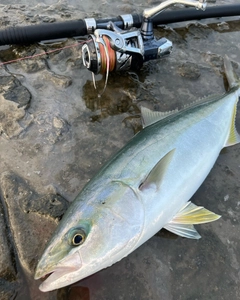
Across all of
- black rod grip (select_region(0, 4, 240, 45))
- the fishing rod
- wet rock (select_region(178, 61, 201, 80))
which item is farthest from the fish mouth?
black rod grip (select_region(0, 4, 240, 45))

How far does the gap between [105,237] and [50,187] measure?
32.5 inches

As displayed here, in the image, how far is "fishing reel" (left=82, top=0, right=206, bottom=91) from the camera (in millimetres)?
2873

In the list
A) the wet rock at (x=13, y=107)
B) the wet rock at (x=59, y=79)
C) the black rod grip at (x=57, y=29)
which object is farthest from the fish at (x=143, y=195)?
the black rod grip at (x=57, y=29)

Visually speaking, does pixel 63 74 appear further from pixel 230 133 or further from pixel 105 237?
pixel 105 237

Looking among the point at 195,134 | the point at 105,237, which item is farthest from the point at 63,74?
the point at 105,237

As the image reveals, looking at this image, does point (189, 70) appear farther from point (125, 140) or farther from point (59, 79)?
point (59, 79)

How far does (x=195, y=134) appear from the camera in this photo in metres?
2.48

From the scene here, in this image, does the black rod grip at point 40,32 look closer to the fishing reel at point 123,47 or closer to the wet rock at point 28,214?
the fishing reel at point 123,47

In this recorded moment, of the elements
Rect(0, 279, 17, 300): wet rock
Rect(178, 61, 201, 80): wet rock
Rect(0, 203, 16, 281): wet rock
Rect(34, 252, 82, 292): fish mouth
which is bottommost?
Rect(0, 279, 17, 300): wet rock

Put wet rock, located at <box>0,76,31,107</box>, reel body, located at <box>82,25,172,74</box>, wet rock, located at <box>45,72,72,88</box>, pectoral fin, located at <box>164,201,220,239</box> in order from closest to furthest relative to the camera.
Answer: pectoral fin, located at <box>164,201,220,239</box>, reel body, located at <box>82,25,172,74</box>, wet rock, located at <box>0,76,31,107</box>, wet rock, located at <box>45,72,72,88</box>

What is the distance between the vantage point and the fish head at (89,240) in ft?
5.70

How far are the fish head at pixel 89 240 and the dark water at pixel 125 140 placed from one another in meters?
0.30

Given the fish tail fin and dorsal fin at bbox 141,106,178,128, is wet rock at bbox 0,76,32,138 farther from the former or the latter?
the fish tail fin

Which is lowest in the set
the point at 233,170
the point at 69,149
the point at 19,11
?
the point at 233,170
